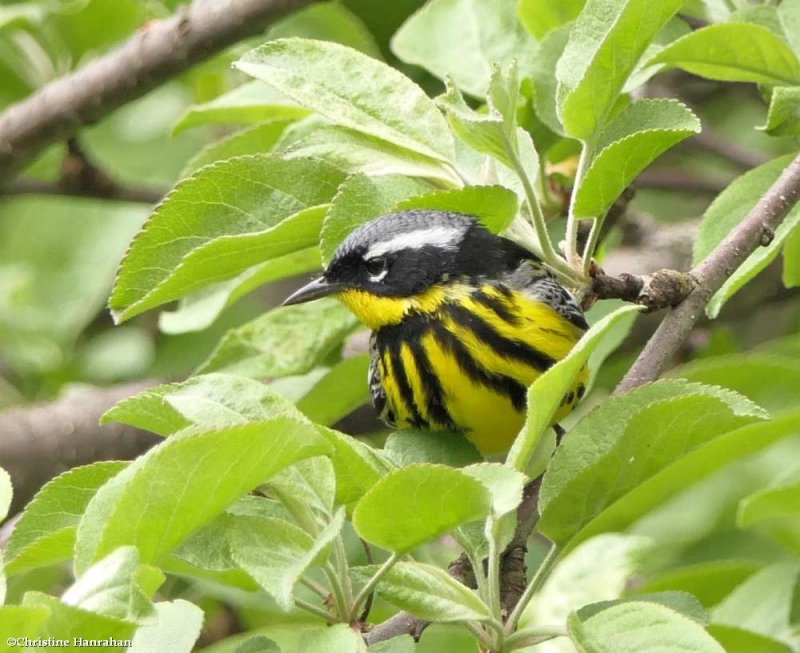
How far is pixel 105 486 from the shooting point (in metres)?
1.59

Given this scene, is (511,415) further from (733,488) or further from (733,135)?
(733,135)

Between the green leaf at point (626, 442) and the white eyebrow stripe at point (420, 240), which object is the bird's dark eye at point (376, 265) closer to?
the white eyebrow stripe at point (420, 240)

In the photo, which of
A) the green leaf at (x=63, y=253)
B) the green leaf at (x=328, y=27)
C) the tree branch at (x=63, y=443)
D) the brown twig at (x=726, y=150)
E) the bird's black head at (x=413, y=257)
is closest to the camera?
the bird's black head at (x=413, y=257)

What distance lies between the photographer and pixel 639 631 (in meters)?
1.62

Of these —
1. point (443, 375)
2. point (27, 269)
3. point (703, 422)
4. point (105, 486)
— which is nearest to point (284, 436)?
point (105, 486)

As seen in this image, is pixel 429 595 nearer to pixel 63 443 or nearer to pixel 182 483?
pixel 182 483

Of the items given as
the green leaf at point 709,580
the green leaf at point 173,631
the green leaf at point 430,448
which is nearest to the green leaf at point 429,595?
the green leaf at point 173,631

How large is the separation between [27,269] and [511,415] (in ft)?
7.84

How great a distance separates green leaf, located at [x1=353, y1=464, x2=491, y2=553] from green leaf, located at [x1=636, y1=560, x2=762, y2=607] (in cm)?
105

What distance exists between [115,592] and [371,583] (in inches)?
15.3

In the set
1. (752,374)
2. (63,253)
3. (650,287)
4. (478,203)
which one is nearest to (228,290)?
(478,203)

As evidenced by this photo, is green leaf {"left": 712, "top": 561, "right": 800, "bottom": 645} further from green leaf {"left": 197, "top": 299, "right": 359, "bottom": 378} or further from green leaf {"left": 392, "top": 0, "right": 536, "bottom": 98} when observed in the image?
green leaf {"left": 392, "top": 0, "right": 536, "bottom": 98}

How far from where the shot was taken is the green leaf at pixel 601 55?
6.65 ft

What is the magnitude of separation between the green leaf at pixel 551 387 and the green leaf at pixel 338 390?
1.09 meters
